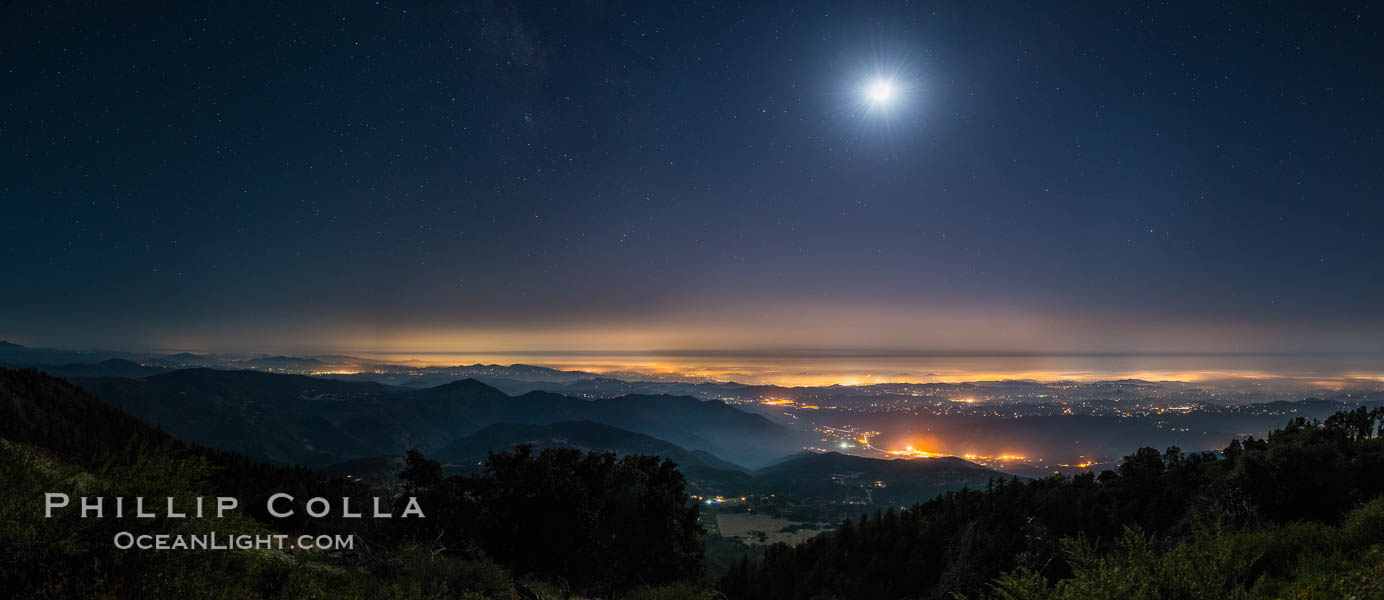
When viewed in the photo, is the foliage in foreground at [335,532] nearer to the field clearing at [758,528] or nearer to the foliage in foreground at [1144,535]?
the foliage in foreground at [1144,535]

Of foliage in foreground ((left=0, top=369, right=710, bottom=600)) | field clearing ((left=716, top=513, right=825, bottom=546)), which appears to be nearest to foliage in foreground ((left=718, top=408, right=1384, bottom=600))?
foliage in foreground ((left=0, top=369, right=710, bottom=600))

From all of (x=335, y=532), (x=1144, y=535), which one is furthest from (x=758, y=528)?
(x=1144, y=535)

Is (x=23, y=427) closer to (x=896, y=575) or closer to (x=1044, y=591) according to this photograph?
(x=1044, y=591)

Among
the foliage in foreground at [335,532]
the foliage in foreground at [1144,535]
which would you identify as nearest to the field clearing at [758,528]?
the foliage in foreground at [1144,535]

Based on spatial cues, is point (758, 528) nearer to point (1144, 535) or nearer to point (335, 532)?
point (335, 532)

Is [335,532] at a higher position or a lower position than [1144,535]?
lower

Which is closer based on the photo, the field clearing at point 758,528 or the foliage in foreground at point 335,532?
the foliage in foreground at point 335,532

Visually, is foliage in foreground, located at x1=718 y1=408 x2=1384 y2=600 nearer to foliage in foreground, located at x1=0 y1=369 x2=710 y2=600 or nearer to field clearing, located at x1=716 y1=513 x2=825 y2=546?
foliage in foreground, located at x1=0 y1=369 x2=710 y2=600

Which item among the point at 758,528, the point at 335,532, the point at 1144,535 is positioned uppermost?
the point at 1144,535

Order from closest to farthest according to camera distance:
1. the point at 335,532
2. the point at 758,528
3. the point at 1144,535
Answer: the point at 1144,535 < the point at 335,532 < the point at 758,528
